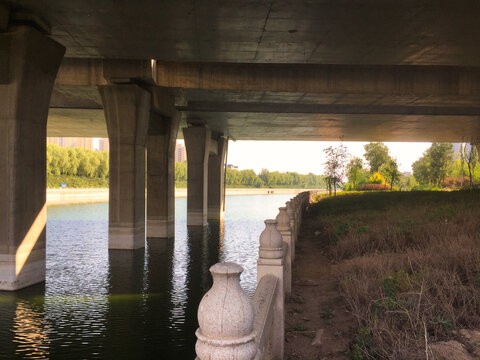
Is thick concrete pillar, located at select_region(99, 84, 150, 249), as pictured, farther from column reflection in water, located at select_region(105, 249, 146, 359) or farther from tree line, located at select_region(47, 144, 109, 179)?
tree line, located at select_region(47, 144, 109, 179)

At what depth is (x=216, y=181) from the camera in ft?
144

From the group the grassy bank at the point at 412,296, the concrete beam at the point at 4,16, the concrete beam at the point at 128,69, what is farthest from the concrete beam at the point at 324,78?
the grassy bank at the point at 412,296

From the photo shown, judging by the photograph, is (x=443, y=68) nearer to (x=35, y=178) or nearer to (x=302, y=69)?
(x=302, y=69)

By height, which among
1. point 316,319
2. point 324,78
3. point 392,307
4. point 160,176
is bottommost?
point 316,319

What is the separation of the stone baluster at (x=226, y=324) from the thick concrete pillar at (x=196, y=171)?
32.1 m

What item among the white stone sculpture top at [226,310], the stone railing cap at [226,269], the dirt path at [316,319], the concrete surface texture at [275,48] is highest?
the concrete surface texture at [275,48]

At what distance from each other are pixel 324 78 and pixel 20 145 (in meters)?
14.3

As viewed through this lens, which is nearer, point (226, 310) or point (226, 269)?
point (226, 310)

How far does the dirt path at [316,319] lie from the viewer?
700 centimetres

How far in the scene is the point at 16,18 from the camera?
12625 millimetres

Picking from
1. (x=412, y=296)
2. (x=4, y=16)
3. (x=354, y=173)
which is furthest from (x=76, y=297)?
(x=354, y=173)

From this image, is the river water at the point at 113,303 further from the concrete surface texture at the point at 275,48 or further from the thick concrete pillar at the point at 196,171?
the thick concrete pillar at the point at 196,171

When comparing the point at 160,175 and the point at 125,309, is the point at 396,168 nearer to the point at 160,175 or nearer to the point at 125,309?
the point at 160,175

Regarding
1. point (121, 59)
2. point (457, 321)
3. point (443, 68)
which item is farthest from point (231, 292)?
point (443, 68)
